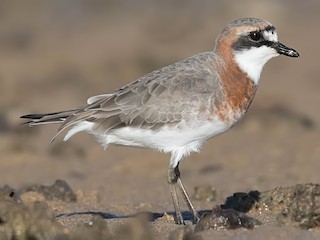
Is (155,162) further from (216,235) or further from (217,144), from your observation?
(216,235)

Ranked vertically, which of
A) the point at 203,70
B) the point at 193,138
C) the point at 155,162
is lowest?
the point at 155,162

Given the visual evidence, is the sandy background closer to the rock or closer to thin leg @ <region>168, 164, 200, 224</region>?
the rock

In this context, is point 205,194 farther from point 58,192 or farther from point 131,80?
point 131,80

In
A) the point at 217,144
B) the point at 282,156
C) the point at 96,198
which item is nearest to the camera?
the point at 96,198

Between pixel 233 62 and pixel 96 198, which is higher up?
pixel 233 62

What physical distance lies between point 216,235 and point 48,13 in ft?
60.5

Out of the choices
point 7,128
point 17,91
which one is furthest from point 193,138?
point 17,91

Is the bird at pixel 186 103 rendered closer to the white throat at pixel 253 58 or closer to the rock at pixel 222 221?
the white throat at pixel 253 58

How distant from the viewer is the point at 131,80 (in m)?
18.5

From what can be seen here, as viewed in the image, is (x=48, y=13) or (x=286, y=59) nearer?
(x=286, y=59)

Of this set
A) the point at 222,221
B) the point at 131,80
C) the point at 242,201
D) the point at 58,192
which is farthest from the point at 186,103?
the point at 131,80

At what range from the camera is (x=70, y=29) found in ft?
77.0

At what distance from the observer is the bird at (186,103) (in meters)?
8.16

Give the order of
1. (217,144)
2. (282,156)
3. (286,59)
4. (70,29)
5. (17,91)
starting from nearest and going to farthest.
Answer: (282,156)
(217,144)
(17,91)
(286,59)
(70,29)
